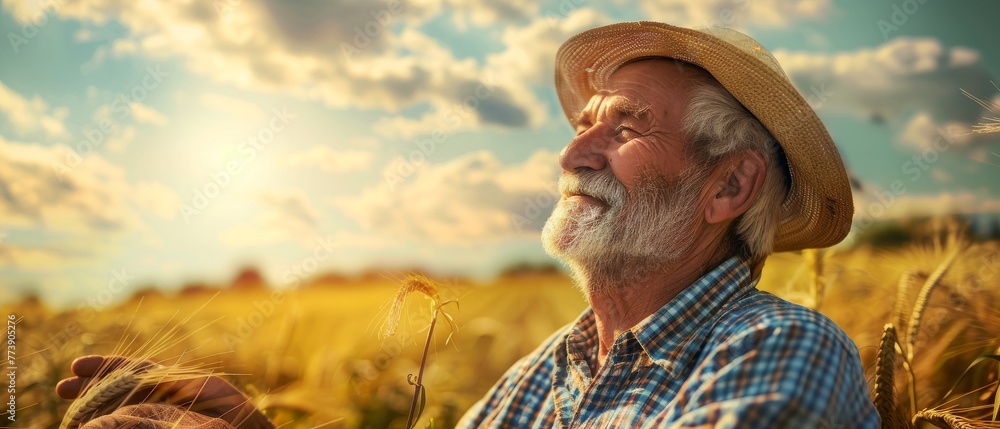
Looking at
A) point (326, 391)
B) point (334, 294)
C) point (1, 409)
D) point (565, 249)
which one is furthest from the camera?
point (334, 294)

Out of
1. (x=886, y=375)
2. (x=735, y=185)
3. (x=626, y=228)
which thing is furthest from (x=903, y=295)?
(x=626, y=228)

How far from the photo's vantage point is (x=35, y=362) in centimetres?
215

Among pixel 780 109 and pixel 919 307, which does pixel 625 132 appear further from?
pixel 919 307

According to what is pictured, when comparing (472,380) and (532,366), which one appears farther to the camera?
(472,380)

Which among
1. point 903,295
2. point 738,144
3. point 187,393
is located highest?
point 738,144

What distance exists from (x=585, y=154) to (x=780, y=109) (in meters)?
0.55

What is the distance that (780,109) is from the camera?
6.30 ft

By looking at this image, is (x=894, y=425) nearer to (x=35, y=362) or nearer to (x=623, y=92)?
(x=623, y=92)

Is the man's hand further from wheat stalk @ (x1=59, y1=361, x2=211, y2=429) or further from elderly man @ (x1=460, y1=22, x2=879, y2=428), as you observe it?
elderly man @ (x1=460, y1=22, x2=879, y2=428)

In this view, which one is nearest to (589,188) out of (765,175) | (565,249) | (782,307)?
(565,249)

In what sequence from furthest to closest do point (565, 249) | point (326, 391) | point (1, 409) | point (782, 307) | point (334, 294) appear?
point (334, 294)
point (326, 391)
point (1, 409)
point (565, 249)
point (782, 307)

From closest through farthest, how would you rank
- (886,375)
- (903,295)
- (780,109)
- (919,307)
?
(886,375) → (780,109) → (919,307) → (903,295)

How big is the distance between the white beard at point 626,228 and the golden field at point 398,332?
0.35 meters

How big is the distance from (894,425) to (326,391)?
189cm
